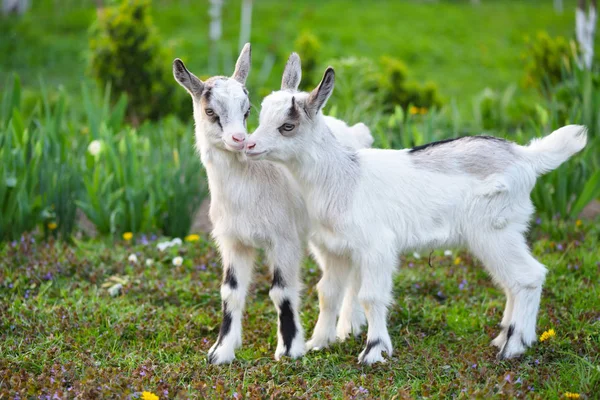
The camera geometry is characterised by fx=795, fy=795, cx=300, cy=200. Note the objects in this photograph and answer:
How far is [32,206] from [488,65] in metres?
10.9

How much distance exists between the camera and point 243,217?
14.6 feet

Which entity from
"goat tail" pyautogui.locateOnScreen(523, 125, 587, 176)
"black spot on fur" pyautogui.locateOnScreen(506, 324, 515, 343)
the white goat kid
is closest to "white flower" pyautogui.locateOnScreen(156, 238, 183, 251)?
the white goat kid

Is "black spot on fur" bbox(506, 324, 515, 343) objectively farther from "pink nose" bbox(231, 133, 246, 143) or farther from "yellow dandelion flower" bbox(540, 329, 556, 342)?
"pink nose" bbox(231, 133, 246, 143)

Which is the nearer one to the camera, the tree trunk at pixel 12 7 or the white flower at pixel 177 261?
the white flower at pixel 177 261

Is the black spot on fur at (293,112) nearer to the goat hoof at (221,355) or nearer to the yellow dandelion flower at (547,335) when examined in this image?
the goat hoof at (221,355)

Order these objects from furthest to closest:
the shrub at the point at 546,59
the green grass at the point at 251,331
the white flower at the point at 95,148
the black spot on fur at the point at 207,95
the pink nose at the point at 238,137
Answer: the shrub at the point at 546,59 < the white flower at the point at 95,148 < the black spot on fur at the point at 207,95 < the pink nose at the point at 238,137 < the green grass at the point at 251,331

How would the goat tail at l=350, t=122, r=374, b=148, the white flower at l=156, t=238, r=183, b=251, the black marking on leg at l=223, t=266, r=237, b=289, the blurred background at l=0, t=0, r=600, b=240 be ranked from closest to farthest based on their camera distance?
1. the black marking on leg at l=223, t=266, r=237, b=289
2. the goat tail at l=350, t=122, r=374, b=148
3. the white flower at l=156, t=238, r=183, b=251
4. the blurred background at l=0, t=0, r=600, b=240

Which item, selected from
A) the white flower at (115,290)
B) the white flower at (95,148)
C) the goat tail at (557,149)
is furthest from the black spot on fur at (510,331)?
the white flower at (95,148)

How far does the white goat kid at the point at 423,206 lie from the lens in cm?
432

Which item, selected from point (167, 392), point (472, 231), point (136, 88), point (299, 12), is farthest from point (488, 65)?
point (167, 392)

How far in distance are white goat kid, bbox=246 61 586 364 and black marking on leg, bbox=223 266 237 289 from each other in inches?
20.0

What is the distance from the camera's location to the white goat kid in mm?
4324

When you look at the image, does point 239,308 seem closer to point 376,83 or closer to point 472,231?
point 472,231

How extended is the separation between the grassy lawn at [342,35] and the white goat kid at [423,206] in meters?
7.84
